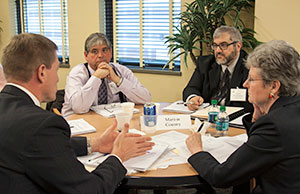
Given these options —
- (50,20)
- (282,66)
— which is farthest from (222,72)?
(50,20)

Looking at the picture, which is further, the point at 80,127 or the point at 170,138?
the point at 80,127

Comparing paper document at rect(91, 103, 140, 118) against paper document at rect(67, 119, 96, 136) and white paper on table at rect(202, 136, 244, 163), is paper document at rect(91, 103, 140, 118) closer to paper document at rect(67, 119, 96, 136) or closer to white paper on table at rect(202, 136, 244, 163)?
paper document at rect(67, 119, 96, 136)

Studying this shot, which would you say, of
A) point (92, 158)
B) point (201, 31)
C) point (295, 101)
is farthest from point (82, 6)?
point (295, 101)

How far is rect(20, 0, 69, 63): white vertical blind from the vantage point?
18.3 ft

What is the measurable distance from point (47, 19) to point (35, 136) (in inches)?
206

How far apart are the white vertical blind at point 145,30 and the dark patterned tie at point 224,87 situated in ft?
5.56

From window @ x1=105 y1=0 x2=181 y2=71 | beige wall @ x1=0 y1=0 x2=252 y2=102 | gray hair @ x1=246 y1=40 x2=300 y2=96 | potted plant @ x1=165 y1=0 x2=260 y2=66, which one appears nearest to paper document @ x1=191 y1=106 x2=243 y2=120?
gray hair @ x1=246 y1=40 x2=300 y2=96

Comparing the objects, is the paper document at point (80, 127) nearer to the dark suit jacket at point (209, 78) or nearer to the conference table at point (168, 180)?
the conference table at point (168, 180)

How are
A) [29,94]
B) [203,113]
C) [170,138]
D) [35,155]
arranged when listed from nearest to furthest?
[35,155] < [29,94] < [170,138] < [203,113]

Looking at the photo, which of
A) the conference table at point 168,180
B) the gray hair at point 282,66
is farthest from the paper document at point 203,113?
the gray hair at point 282,66

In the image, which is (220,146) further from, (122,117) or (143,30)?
(143,30)

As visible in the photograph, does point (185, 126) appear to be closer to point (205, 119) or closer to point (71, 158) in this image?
point (205, 119)

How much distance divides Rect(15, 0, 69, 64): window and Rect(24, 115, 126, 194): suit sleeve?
4.63 meters

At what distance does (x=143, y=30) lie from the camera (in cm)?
484
